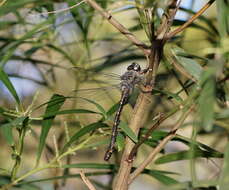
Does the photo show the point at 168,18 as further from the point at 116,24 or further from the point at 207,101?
the point at 207,101

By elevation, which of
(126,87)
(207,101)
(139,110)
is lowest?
(207,101)

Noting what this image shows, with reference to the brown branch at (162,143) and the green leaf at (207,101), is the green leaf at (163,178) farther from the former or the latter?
the green leaf at (207,101)

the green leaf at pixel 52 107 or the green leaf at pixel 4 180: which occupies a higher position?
the green leaf at pixel 52 107

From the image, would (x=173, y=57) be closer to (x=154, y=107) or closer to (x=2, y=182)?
(x=2, y=182)

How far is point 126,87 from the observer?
3.11 feet

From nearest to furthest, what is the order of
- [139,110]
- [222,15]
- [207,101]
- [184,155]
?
[207,101] < [222,15] < [139,110] < [184,155]

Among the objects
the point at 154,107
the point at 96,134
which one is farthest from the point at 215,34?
the point at 96,134

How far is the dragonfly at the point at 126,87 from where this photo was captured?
82 centimetres

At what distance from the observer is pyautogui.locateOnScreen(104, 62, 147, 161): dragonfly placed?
82 centimetres

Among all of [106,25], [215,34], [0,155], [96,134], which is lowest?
[96,134]

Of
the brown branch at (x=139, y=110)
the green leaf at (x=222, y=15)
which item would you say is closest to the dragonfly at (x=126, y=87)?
the brown branch at (x=139, y=110)

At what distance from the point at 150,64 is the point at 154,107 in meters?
0.76

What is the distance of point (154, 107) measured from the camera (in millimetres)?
1452

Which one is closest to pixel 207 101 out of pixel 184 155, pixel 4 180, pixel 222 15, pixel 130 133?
pixel 222 15
